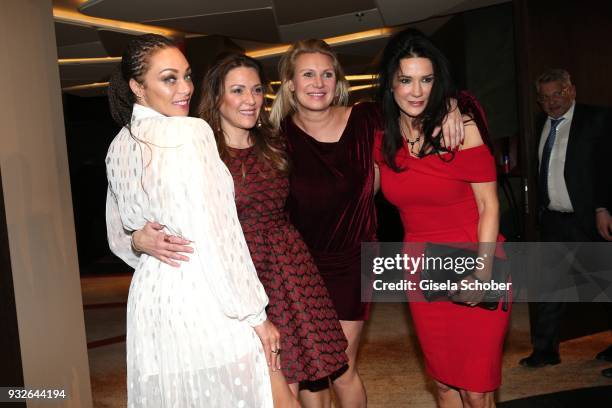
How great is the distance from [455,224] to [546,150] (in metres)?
2.05

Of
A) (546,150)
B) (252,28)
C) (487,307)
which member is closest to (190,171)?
(487,307)

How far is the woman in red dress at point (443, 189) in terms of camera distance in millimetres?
2393

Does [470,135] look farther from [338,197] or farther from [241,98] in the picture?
[241,98]

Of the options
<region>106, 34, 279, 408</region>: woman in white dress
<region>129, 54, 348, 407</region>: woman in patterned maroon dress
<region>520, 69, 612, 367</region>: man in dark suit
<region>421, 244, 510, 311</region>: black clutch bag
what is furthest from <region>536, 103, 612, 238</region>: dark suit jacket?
<region>106, 34, 279, 408</region>: woman in white dress

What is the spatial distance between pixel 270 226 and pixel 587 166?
2.60 meters

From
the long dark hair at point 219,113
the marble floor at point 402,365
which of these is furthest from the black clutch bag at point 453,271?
the marble floor at point 402,365

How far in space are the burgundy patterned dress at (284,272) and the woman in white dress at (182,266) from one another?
543 millimetres

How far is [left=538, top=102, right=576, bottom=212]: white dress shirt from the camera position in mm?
4129

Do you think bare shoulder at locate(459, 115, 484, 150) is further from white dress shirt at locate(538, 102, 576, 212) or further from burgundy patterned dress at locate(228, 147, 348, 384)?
white dress shirt at locate(538, 102, 576, 212)

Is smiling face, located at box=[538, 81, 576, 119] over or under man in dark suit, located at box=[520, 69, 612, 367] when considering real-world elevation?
over

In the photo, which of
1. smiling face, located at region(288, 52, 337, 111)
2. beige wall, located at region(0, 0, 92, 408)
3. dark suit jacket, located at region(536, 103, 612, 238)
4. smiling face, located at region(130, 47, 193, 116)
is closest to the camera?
smiling face, located at region(130, 47, 193, 116)

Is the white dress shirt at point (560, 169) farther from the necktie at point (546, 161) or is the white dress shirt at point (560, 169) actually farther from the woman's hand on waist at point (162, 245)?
the woman's hand on waist at point (162, 245)

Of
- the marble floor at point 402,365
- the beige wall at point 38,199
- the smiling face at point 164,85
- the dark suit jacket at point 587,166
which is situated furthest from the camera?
the dark suit jacket at point 587,166

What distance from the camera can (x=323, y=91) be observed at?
2.64 metres
